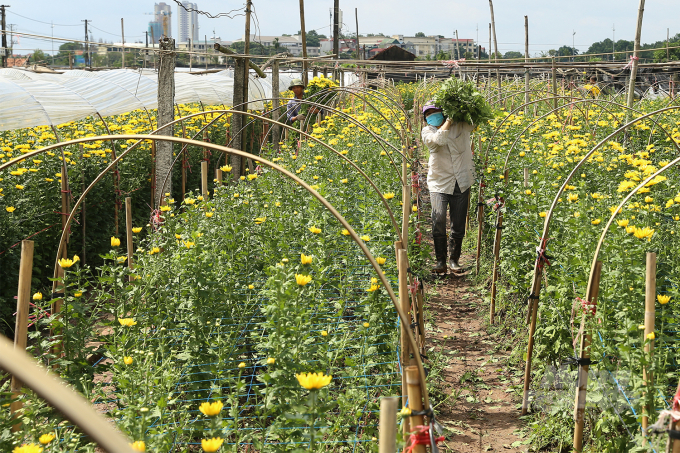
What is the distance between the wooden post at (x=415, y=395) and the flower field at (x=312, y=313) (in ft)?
0.86

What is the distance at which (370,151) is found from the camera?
22.3 ft

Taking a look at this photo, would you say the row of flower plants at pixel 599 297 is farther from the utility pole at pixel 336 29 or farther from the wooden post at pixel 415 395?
the utility pole at pixel 336 29

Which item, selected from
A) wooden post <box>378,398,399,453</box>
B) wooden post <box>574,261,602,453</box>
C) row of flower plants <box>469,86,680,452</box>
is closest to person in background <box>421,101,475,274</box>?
row of flower plants <box>469,86,680,452</box>

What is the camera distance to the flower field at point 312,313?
7.53 ft

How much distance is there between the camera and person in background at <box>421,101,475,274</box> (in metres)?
5.62

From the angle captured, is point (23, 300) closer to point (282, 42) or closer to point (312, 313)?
point (312, 313)

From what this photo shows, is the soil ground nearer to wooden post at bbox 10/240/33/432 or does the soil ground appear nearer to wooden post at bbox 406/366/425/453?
A: wooden post at bbox 406/366/425/453

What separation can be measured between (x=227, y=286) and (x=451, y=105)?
3.10 m

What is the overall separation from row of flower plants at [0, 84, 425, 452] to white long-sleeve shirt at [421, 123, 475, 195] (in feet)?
1.44

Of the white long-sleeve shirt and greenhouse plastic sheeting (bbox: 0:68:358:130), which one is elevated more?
greenhouse plastic sheeting (bbox: 0:68:358:130)

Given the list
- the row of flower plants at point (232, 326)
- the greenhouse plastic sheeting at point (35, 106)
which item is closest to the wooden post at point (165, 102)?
the row of flower plants at point (232, 326)

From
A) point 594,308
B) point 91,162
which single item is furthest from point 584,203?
point 91,162

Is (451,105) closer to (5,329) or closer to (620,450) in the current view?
(620,450)

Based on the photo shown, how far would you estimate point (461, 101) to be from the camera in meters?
5.41
